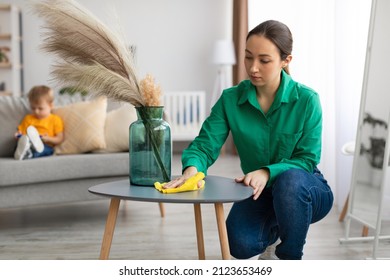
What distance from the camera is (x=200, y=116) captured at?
24.2 feet

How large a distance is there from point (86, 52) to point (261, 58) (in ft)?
1.79

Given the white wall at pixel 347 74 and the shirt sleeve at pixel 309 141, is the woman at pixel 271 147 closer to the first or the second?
the shirt sleeve at pixel 309 141

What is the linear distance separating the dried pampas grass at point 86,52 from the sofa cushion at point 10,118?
199cm

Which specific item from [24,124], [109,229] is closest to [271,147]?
[109,229]

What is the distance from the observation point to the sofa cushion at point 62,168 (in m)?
3.35

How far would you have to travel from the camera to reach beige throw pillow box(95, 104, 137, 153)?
373 cm

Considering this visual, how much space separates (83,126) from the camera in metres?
3.77

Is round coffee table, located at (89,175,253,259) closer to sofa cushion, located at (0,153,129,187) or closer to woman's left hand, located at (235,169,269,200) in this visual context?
woman's left hand, located at (235,169,269,200)

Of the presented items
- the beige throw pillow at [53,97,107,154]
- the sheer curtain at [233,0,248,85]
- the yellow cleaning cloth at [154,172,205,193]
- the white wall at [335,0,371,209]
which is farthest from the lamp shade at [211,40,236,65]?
the yellow cleaning cloth at [154,172,205,193]

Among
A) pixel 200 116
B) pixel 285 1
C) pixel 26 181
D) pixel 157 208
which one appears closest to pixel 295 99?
pixel 26 181

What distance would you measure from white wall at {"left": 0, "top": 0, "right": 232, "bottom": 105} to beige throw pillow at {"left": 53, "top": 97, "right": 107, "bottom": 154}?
3.91m

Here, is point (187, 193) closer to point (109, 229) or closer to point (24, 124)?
point (109, 229)

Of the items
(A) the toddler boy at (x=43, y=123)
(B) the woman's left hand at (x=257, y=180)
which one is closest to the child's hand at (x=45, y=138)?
(A) the toddler boy at (x=43, y=123)
